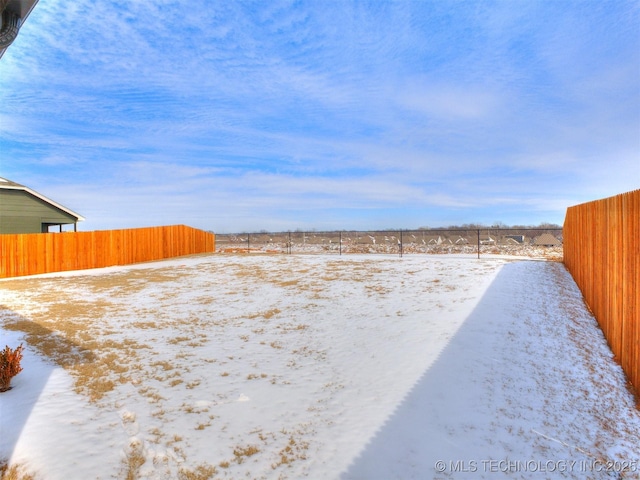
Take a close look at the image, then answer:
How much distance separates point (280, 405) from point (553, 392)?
3.37 metres

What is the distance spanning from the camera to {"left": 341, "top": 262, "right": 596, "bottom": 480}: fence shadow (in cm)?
276

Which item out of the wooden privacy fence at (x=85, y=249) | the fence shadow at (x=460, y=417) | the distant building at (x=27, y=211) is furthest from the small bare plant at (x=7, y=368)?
the distant building at (x=27, y=211)

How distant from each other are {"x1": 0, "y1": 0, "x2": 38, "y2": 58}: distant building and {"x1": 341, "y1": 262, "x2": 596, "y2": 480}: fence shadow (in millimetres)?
6635

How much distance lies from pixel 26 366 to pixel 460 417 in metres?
5.79

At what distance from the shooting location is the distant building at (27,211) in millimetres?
15844

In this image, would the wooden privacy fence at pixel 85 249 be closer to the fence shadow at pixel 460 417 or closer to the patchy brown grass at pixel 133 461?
the patchy brown grass at pixel 133 461

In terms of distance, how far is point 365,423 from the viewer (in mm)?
3240

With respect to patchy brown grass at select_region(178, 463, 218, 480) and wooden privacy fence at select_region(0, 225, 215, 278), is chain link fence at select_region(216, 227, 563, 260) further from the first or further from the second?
patchy brown grass at select_region(178, 463, 218, 480)

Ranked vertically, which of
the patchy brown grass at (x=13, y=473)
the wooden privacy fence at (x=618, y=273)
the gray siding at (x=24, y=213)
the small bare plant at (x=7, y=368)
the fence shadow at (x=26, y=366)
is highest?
the gray siding at (x=24, y=213)

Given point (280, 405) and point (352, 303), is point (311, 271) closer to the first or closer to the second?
point (352, 303)

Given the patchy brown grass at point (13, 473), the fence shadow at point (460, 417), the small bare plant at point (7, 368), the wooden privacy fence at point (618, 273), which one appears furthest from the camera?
the wooden privacy fence at point (618, 273)

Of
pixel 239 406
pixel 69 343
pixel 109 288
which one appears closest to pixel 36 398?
pixel 69 343

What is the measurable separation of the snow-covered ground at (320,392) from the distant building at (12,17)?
4.55 m

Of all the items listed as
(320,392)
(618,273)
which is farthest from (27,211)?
(618,273)
